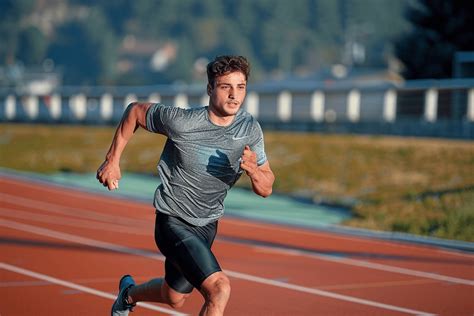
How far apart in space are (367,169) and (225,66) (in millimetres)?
17233

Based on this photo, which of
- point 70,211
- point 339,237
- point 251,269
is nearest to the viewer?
point 251,269

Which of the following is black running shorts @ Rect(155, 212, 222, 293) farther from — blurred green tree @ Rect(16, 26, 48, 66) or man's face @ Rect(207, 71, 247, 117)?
blurred green tree @ Rect(16, 26, 48, 66)

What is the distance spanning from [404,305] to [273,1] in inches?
6483

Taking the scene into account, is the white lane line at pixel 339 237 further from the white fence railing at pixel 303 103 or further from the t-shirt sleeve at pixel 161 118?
the white fence railing at pixel 303 103

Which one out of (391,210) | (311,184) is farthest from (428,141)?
(391,210)

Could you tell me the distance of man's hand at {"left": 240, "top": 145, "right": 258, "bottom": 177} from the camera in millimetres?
6410

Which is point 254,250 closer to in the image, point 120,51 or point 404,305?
point 404,305

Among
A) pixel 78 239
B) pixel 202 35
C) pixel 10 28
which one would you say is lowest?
pixel 78 239

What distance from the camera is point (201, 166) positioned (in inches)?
263

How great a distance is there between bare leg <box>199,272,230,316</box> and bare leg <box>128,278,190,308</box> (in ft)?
2.06

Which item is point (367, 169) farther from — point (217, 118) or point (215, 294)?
point (215, 294)

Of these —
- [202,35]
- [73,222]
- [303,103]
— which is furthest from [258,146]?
[202,35]

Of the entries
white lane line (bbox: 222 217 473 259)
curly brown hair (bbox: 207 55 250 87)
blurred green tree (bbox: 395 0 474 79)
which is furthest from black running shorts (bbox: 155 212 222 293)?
blurred green tree (bbox: 395 0 474 79)

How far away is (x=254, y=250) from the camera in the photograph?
14023mm
